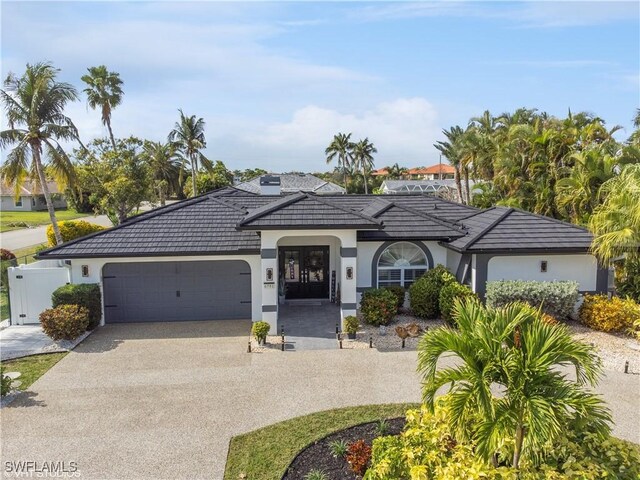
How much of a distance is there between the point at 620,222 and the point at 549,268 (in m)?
2.62

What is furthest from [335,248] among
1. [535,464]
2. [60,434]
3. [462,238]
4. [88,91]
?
[88,91]

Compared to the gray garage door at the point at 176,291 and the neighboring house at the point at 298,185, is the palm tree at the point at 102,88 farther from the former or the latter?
the gray garage door at the point at 176,291

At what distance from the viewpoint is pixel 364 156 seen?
Result: 243 feet

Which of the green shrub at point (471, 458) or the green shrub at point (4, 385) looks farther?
the green shrub at point (4, 385)

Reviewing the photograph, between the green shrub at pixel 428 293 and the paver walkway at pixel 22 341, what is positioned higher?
the green shrub at pixel 428 293

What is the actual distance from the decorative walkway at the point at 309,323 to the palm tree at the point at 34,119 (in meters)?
12.5

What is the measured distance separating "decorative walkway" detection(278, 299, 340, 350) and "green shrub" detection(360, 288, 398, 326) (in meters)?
1.30

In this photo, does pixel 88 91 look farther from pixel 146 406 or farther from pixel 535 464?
pixel 535 464

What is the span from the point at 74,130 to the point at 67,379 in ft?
43.6

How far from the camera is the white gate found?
50.8ft

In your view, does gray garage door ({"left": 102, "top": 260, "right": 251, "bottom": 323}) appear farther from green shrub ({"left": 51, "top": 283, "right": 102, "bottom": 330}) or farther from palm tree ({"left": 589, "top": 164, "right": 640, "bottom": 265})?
palm tree ({"left": 589, "top": 164, "right": 640, "bottom": 265})

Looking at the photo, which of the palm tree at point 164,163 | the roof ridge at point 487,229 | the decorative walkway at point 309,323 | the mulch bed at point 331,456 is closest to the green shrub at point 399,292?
the decorative walkway at point 309,323

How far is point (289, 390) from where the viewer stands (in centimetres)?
1081

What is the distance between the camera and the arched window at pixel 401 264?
1697 centimetres
